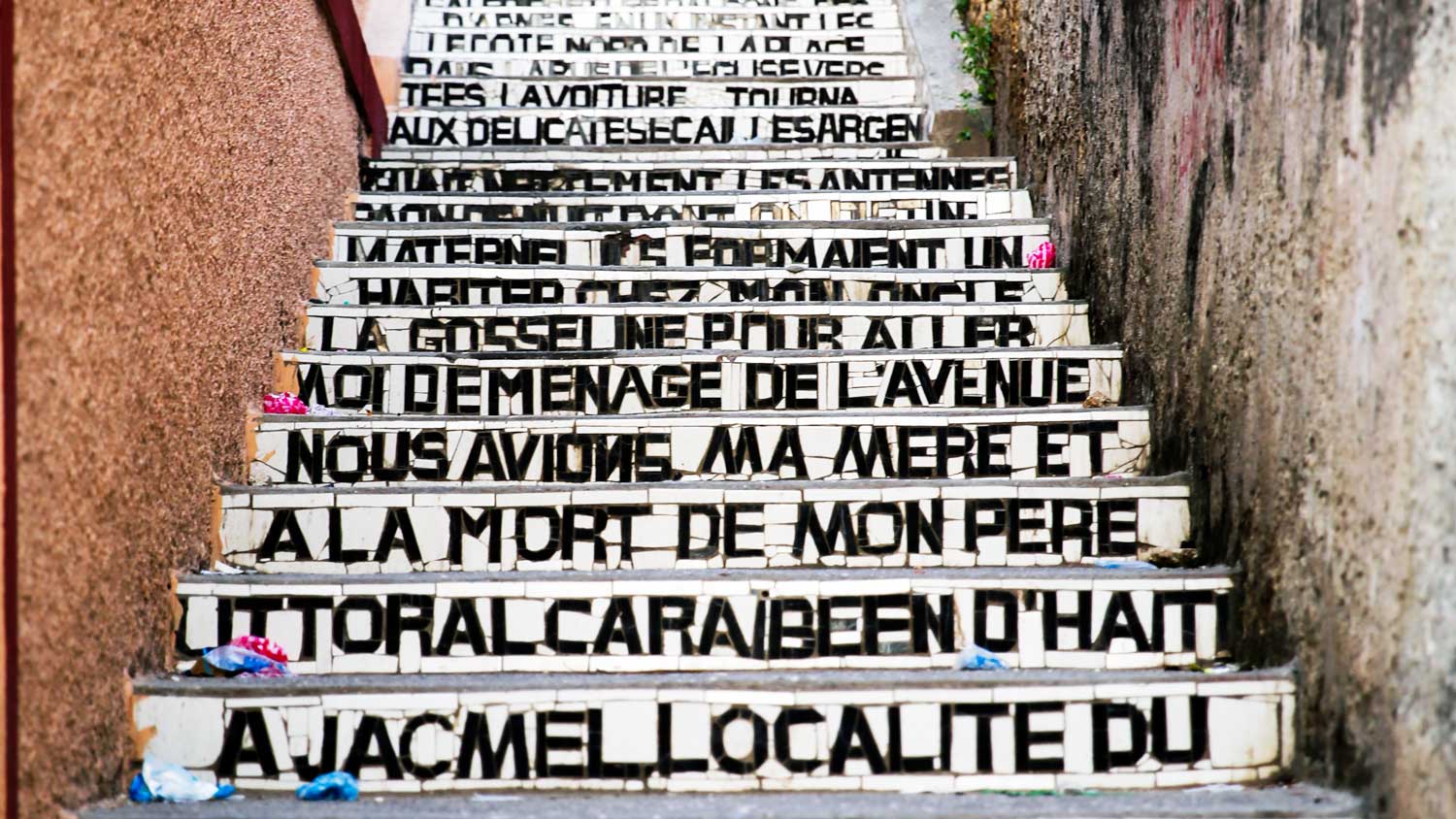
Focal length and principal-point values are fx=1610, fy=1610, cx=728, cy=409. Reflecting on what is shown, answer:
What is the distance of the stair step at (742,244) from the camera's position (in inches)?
209

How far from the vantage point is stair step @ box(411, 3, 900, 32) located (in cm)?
762

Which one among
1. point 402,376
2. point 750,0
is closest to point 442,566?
point 402,376

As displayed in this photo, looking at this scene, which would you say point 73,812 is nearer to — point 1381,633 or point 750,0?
point 1381,633

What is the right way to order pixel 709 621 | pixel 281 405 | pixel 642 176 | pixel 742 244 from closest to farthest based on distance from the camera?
pixel 709 621, pixel 281 405, pixel 742 244, pixel 642 176

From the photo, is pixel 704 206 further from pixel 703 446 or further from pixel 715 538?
pixel 715 538

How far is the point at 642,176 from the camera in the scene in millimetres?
6066

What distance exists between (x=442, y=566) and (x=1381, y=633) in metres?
2.08

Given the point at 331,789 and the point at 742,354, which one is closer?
the point at 331,789

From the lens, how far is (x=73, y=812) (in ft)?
9.15

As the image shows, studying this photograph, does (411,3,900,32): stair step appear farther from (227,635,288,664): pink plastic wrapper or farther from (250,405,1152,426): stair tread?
(227,635,288,664): pink plastic wrapper

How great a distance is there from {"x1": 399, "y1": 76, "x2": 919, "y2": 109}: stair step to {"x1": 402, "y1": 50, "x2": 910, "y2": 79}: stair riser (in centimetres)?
15

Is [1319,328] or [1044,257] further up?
[1044,257]

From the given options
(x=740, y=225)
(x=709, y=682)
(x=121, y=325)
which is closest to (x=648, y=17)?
(x=740, y=225)

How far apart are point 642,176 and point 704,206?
0.49m
